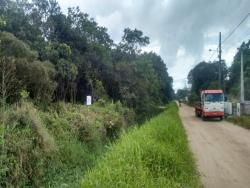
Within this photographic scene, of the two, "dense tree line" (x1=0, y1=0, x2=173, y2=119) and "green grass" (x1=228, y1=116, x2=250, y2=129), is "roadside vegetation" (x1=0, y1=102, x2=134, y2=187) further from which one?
"green grass" (x1=228, y1=116, x2=250, y2=129)

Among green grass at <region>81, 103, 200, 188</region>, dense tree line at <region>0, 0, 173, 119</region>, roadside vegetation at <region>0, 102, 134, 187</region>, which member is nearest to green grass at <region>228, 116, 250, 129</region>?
dense tree line at <region>0, 0, 173, 119</region>

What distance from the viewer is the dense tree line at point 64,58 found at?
20.6 meters

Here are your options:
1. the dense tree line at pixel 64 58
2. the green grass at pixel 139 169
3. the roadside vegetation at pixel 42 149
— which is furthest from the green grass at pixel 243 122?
the green grass at pixel 139 169

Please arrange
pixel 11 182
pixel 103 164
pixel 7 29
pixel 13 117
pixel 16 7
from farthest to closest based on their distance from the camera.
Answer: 1. pixel 16 7
2. pixel 7 29
3. pixel 13 117
4. pixel 11 182
5. pixel 103 164

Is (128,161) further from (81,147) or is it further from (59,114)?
(59,114)

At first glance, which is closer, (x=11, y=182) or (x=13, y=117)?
(x=11, y=182)

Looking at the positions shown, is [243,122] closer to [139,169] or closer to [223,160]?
[223,160]

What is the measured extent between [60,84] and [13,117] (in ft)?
60.7

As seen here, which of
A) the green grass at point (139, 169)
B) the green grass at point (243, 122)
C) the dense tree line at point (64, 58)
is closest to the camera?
the green grass at point (139, 169)

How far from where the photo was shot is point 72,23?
36125mm

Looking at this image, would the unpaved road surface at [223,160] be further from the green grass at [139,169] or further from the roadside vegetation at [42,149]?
the roadside vegetation at [42,149]

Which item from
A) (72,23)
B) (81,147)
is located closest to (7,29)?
(72,23)

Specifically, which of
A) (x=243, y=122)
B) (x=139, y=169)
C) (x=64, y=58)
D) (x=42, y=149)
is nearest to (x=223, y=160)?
(x=42, y=149)

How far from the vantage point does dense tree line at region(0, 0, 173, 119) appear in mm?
20594
